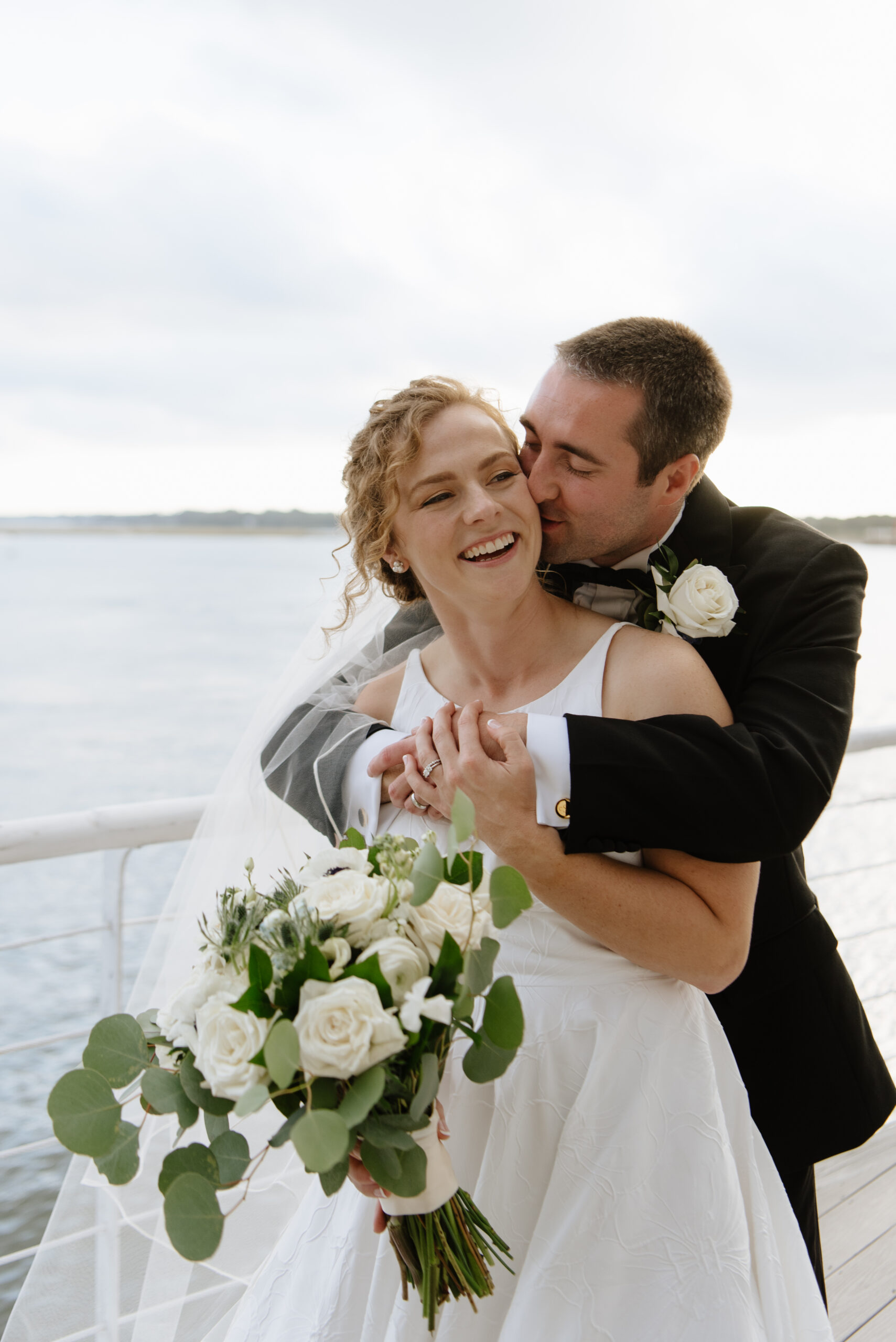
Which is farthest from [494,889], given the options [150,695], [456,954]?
[150,695]

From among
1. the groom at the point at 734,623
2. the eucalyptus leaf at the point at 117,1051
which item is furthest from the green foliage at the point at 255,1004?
the groom at the point at 734,623

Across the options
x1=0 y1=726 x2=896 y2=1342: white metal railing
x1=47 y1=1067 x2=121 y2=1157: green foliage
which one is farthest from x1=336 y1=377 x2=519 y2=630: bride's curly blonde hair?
x1=47 y1=1067 x2=121 y2=1157: green foliage

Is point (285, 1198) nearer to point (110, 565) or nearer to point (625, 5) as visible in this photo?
point (625, 5)

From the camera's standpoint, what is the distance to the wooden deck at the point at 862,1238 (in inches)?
81.1

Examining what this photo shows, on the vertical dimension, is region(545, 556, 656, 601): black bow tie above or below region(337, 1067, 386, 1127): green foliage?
above

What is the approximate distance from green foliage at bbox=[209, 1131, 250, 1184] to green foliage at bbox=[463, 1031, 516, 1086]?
0.81 feet

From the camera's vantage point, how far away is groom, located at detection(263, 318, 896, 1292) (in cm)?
138

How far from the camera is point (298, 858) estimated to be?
176cm

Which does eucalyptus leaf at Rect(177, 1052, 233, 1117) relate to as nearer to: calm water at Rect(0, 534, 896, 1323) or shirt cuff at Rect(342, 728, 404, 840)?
shirt cuff at Rect(342, 728, 404, 840)

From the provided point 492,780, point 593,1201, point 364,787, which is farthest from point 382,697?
point 593,1201

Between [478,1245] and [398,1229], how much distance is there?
96mm

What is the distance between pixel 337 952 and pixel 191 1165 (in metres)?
0.29

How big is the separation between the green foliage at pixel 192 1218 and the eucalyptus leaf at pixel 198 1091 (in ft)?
0.21

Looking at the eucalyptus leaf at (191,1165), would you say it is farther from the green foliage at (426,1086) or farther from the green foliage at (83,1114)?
the green foliage at (426,1086)
